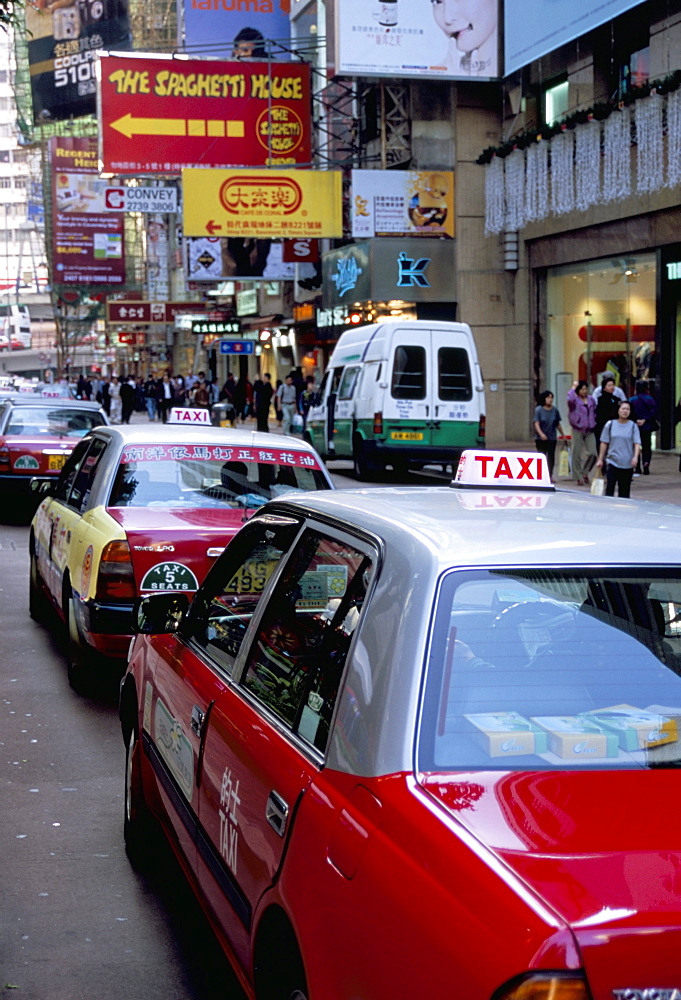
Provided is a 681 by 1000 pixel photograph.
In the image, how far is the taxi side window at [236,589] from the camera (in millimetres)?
3766

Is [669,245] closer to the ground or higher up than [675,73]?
closer to the ground

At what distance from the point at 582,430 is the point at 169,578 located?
14.2m

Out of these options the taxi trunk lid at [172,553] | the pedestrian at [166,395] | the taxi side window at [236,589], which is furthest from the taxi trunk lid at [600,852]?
the pedestrian at [166,395]

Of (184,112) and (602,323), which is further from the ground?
(184,112)

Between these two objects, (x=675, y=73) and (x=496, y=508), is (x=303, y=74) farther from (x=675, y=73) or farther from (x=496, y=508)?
(x=496, y=508)

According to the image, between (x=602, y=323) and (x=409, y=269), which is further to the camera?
(x=409, y=269)

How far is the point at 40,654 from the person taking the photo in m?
8.63

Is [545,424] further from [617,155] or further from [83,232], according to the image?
[83,232]

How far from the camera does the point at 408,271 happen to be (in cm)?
3141

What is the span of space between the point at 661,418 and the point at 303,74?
1483cm

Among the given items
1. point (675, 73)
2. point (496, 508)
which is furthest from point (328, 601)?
point (675, 73)

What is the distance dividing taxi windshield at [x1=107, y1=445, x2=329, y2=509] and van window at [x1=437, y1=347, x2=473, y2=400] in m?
14.9

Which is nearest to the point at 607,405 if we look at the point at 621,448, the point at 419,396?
the point at 419,396

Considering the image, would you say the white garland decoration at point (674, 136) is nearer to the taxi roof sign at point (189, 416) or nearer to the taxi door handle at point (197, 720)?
the taxi roof sign at point (189, 416)
